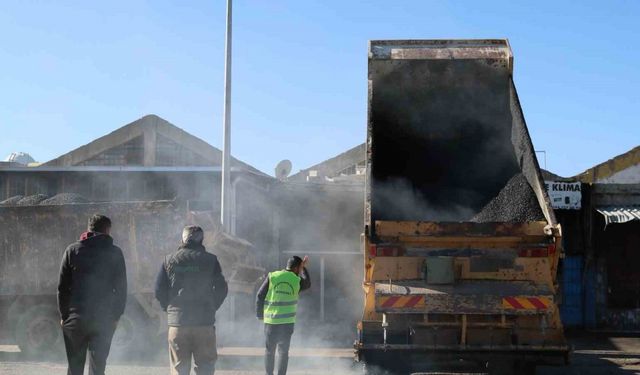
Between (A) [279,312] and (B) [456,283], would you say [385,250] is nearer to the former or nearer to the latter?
(B) [456,283]

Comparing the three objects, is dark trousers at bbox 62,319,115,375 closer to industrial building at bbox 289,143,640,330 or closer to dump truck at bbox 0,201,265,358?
dump truck at bbox 0,201,265,358

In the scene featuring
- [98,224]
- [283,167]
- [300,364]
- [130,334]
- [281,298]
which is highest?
[283,167]

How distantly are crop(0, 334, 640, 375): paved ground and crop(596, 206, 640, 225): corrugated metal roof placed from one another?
11.4ft

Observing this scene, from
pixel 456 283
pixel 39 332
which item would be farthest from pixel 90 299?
pixel 39 332

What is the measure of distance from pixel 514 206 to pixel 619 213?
7.42 meters

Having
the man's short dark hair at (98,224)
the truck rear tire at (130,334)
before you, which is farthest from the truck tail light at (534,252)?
the truck rear tire at (130,334)

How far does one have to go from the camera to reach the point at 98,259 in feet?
20.0

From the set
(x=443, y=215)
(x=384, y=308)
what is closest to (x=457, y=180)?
(x=443, y=215)

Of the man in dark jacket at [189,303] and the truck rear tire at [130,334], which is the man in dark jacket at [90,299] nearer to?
the man in dark jacket at [189,303]

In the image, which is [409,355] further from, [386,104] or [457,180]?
[386,104]

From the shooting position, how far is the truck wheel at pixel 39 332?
35.3 ft

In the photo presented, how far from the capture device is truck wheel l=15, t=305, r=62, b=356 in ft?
35.3

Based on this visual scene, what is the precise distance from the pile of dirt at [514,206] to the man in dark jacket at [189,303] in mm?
3110

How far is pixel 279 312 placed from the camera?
7.84m
